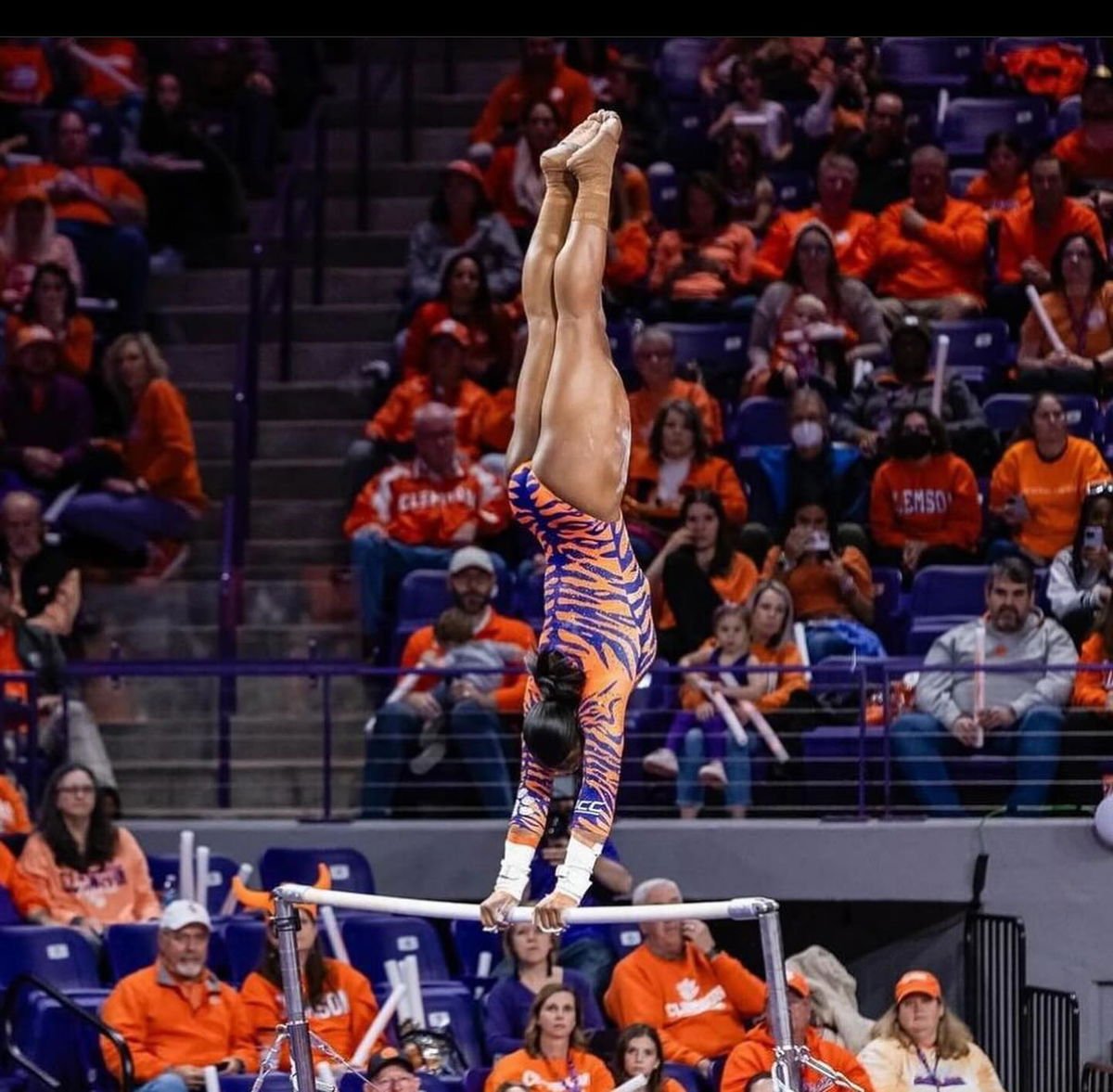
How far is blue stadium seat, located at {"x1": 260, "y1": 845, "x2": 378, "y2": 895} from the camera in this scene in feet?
33.5

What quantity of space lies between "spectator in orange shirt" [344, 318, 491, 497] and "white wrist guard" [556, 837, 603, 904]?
5334mm

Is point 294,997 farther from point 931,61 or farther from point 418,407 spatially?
point 931,61

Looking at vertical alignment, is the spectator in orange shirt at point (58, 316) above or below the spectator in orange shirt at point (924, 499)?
above

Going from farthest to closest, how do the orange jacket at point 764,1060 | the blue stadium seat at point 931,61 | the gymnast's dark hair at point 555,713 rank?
the blue stadium seat at point 931,61
the orange jacket at point 764,1060
the gymnast's dark hair at point 555,713

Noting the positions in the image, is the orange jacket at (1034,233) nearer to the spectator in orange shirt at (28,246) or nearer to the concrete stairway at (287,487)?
the concrete stairway at (287,487)

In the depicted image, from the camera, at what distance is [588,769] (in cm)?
674

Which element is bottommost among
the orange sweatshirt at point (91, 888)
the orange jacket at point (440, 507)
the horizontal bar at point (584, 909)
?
the orange sweatshirt at point (91, 888)

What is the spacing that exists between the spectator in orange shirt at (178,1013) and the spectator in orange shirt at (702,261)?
4.58m

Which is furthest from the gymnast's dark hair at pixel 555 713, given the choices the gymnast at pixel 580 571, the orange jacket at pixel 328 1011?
the orange jacket at pixel 328 1011

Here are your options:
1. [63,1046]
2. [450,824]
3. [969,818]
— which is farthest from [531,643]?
[63,1046]

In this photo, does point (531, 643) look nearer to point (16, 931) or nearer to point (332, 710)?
point (332, 710)

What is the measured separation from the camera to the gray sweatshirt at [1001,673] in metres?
10.4

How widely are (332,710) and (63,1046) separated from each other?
8.45 feet

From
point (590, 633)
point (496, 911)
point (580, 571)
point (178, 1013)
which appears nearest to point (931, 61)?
point (178, 1013)
